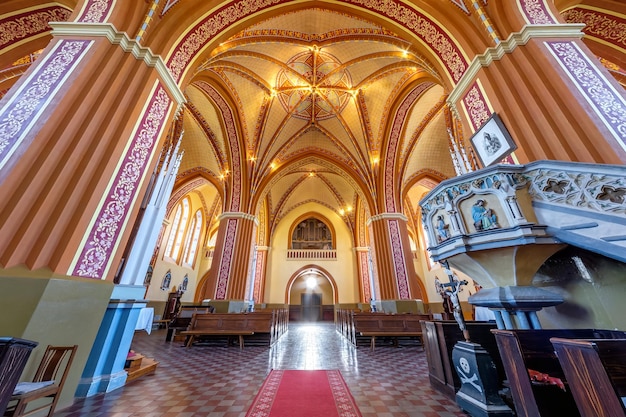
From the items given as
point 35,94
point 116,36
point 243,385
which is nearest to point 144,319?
point 243,385

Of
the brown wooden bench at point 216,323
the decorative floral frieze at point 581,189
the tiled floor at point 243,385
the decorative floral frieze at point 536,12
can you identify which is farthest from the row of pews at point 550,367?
the decorative floral frieze at point 536,12

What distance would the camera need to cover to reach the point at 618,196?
1.97 metres

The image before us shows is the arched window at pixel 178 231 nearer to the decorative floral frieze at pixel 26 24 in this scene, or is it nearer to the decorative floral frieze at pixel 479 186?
the decorative floral frieze at pixel 26 24

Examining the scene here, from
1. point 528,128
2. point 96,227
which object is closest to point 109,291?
point 96,227

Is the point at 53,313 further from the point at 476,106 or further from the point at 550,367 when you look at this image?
the point at 476,106

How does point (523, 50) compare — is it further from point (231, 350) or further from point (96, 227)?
point (231, 350)

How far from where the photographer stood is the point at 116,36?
365 centimetres

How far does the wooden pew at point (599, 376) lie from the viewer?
0.98 meters

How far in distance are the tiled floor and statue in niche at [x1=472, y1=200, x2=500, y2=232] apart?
5.85ft

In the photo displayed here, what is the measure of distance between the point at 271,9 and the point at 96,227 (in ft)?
19.8

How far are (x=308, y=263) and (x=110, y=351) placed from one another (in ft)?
43.7

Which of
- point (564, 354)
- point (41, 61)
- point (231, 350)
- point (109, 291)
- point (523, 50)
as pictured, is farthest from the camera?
point (231, 350)

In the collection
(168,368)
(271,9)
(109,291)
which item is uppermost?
(271,9)

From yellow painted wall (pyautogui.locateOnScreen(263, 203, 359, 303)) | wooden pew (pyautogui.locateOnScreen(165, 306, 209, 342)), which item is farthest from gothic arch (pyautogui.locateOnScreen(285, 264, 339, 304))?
wooden pew (pyautogui.locateOnScreen(165, 306, 209, 342))
